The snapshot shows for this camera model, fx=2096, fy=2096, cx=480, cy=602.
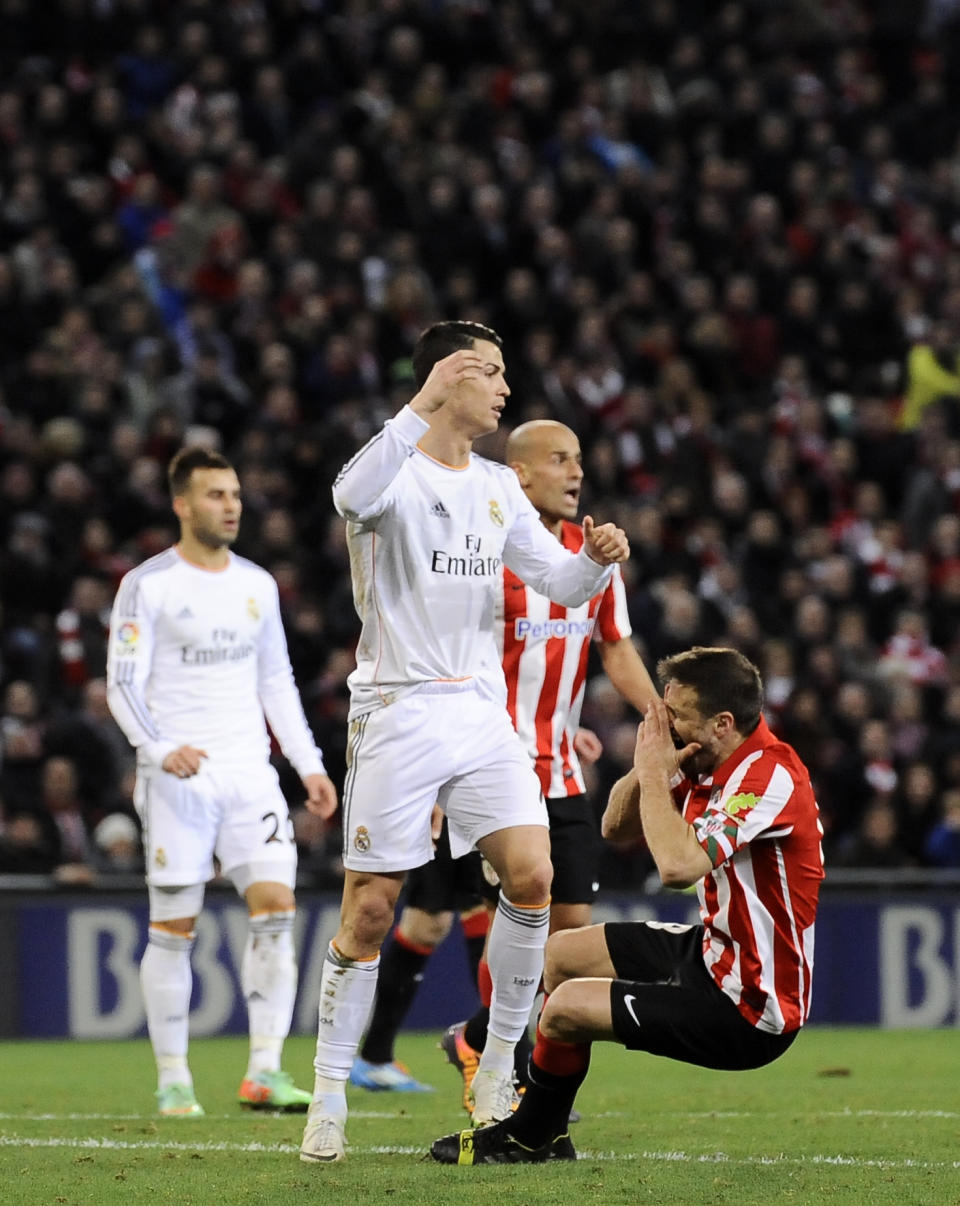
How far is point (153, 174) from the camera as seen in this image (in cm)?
1730

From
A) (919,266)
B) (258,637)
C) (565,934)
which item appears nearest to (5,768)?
(258,637)

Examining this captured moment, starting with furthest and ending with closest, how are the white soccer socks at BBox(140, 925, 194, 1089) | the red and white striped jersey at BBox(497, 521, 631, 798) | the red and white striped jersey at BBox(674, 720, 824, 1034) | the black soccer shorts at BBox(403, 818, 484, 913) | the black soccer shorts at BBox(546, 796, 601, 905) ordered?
the black soccer shorts at BBox(403, 818, 484, 913)
the white soccer socks at BBox(140, 925, 194, 1089)
the red and white striped jersey at BBox(497, 521, 631, 798)
the black soccer shorts at BBox(546, 796, 601, 905)
the red and white striped jersey at BBox(674, 720, 824, 1034)

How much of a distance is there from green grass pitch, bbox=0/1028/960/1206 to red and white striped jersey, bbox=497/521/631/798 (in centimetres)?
126

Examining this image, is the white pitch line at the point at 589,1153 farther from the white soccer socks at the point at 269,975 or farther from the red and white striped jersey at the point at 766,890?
the white soccer socks at the point at 269,975

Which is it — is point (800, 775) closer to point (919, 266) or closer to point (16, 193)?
point (16, 193)

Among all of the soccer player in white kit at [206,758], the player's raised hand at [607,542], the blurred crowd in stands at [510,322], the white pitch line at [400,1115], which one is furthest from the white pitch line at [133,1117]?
the blurred crowd in stands at [510,322]

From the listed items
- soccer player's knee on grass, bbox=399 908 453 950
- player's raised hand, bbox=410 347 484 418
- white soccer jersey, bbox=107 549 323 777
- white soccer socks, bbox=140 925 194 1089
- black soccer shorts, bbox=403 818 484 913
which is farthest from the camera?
soccer player's knee on grass, bbox=399 908 453 950

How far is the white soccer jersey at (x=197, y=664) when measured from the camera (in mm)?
8023

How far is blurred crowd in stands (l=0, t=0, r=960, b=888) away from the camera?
1362cm

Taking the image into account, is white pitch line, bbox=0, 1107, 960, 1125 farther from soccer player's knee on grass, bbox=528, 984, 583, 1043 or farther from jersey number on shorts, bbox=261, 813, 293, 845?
soccer player's knee on grass, bbox=528, 984, 583, 1043

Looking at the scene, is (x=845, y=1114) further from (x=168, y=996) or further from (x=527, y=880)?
(x=168, y=996)

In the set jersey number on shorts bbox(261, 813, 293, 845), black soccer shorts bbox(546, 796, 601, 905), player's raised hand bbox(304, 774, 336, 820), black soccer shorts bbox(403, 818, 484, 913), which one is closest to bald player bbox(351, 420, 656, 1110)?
black soccer shorts bbox(546, 796, 601, 905)

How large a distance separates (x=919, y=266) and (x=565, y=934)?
46.4ft

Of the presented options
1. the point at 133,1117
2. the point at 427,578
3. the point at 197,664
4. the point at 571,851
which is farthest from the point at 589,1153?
the point at 197,664
